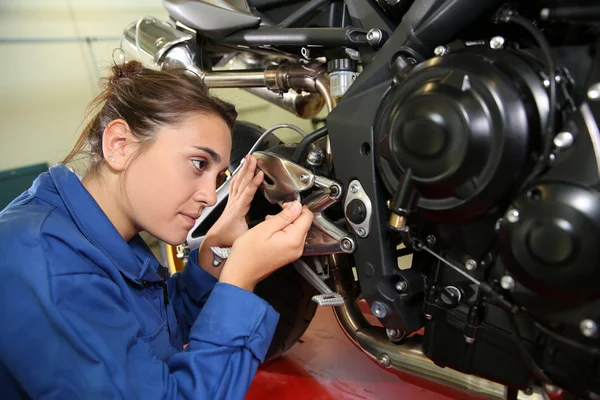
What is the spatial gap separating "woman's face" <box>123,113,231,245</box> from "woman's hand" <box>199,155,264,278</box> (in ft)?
0.47

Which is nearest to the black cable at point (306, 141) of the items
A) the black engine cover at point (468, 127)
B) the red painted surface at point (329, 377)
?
the black engine cover at point (468, 127)

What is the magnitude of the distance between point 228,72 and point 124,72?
0.97 ft

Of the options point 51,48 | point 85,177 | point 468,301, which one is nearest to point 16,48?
point 51,48

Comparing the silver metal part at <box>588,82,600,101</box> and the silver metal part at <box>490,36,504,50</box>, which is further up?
the silver metal part at <box>490,36,504,50</box>

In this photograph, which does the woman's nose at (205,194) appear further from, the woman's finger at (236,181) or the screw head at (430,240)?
the screw head at (430,240)

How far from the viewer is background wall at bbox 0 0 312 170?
2100 mm

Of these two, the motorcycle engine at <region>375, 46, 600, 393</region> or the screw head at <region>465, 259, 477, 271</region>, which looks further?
the screw head at <region>465, 259, 477, 271</region>

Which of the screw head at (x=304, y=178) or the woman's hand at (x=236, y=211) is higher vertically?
the screw head at (x=304, y=178)

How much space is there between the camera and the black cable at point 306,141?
0.77m

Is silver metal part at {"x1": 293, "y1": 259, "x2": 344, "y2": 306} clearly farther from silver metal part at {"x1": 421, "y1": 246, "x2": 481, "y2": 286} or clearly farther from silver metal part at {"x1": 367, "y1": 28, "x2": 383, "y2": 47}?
silver metal part at {"x1": 367, "y1": 28, "x2": 383, "y2": 47}

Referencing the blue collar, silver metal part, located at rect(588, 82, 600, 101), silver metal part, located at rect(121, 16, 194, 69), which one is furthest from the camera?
silver metal part, located at rect(121, 16, 194, 69)

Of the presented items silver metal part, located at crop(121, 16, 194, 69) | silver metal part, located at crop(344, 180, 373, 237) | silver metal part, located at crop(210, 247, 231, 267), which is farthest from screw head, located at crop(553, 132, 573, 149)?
silver metal part, located at crop(121, 16, 194, 69)

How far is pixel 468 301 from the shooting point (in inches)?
24.3

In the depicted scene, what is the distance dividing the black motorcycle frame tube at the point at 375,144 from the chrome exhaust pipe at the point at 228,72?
0.48 feet
